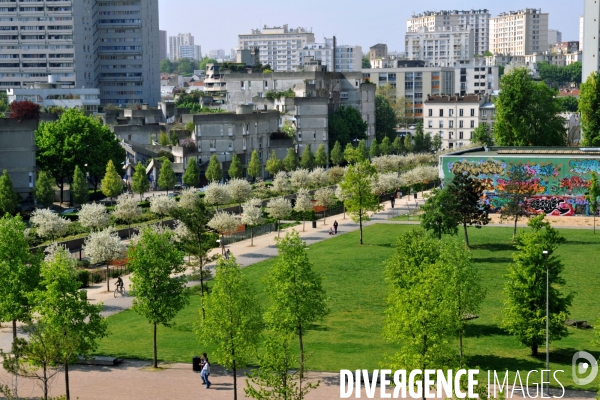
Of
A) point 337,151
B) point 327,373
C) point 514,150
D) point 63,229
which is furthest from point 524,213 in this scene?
point 337,151

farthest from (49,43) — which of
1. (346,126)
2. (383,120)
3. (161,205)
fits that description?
(161,205)

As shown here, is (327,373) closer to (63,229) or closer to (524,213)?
(63,229)

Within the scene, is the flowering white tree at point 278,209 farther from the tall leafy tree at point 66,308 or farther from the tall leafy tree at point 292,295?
the tall leafy tree at point 66,308

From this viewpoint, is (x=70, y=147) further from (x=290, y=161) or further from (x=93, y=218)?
(x=290, y=161)

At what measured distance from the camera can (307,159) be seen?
393 feet

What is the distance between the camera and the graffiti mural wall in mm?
83688

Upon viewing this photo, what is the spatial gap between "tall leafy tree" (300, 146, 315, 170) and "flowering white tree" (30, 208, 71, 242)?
→ 53148 millimetres

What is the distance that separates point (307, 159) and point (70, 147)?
3298cm

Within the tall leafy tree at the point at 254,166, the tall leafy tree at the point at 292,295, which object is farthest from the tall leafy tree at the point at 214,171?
the tall leafy tree at the point at 292,295

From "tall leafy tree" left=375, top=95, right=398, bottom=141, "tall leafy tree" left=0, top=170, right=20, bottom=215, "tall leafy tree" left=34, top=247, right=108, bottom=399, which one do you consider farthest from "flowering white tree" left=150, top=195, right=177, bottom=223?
"tall leafy tree" left=375, top=95, right=398, bottom=141

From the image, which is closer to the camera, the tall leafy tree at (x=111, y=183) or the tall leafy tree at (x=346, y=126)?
the tall leafy tree at (x=111, y=183)

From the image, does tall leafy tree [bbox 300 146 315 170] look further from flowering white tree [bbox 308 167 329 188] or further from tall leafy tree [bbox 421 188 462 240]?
tall leafy tree [bbox 421 188 462 240]

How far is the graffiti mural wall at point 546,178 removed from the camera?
83688 mm

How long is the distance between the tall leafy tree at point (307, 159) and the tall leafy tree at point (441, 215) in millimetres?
52628
